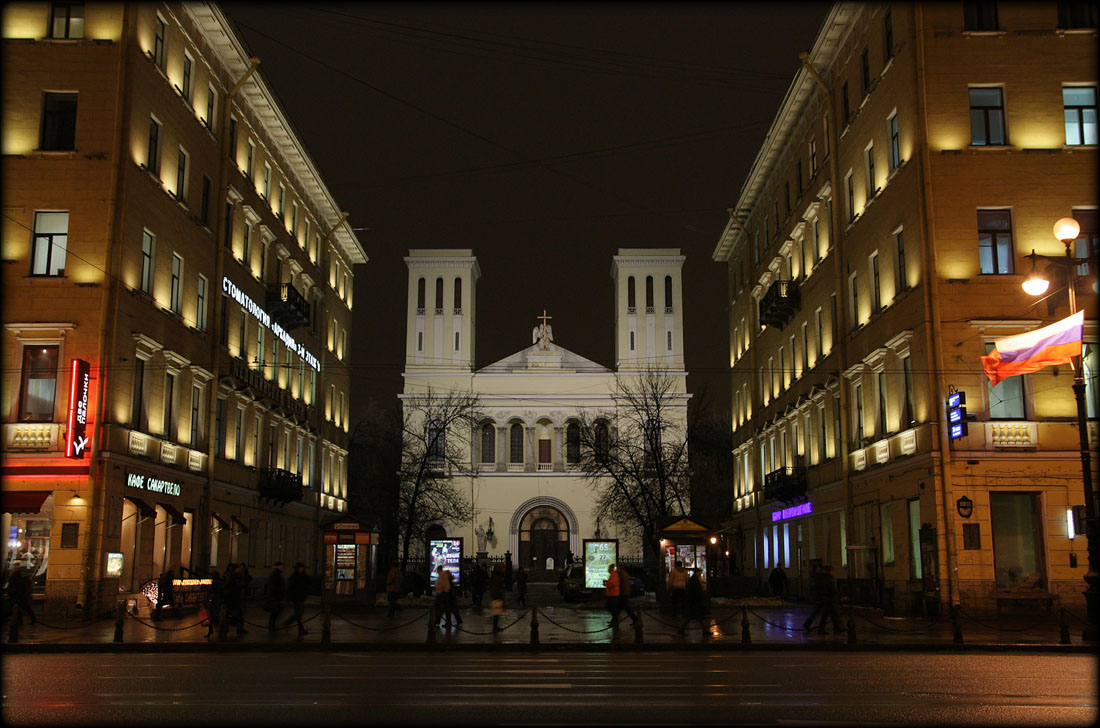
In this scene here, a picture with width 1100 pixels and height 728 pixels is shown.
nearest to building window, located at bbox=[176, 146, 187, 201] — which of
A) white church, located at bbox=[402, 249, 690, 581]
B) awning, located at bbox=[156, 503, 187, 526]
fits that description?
awning, located at bbox=[156, 503, 187, 526]

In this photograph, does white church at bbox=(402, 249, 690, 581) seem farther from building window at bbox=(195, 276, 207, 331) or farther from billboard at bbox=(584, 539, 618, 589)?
building window at bbox=(195, 276, 207, 331)

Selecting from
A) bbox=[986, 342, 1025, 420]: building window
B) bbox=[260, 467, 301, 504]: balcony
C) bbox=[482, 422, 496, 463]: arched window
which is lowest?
bbox=[260, 467, 301, 504]: balcony

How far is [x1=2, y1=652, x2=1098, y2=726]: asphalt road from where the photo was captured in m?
12.1

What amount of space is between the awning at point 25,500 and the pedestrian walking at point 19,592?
2.13 m

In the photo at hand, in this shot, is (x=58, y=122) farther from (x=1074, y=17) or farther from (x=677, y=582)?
(x=1074, y=17)

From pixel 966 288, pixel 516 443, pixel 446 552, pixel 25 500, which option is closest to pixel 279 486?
pixel 446 552

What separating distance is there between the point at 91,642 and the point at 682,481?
142ft

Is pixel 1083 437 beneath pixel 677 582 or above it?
above

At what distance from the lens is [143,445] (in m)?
33.6

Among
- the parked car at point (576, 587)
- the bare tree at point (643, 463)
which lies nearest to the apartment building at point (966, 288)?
the bare tree at point (643, 463)

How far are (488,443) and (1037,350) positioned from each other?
6826 cm

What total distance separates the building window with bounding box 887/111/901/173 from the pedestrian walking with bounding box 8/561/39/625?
2804cm

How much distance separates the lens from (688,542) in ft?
120

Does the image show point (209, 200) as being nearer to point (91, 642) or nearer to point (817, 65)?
point (91, 642)
